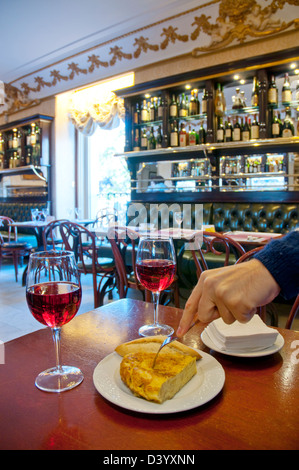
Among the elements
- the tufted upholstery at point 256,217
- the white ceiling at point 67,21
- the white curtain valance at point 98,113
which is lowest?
the tufted upholstery at point 256,217

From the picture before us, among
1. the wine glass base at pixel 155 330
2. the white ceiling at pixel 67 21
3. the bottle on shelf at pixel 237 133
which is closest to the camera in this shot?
the wine glass base at pixel 155 330

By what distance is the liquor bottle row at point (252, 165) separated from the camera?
458cm

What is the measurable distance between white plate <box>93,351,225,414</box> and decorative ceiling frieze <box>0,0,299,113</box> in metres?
5.00

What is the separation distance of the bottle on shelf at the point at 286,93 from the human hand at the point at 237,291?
14.9ft

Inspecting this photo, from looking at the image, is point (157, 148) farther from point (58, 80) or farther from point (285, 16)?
point (58, 80)

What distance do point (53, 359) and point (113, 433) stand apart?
0.26 m

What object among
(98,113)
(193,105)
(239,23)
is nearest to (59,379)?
(193,105)

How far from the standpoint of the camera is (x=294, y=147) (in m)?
4.48

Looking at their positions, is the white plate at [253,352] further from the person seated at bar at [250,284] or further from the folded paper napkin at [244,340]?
Result: the person seated at bar at [250,284]

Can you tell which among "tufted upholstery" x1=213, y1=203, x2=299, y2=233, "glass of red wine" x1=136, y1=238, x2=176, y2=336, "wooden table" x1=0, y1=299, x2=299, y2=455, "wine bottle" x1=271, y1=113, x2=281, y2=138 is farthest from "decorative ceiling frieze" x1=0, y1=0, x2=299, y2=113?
"wooden table" x1=0, y1=299, x2=299, y2=455

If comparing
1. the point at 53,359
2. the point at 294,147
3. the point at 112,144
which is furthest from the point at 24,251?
the point at 53,359

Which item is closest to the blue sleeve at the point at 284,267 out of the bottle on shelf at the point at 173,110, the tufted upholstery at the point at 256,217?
the tufted upholstery at the point at 256,217

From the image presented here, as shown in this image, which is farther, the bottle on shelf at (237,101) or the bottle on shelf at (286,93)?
the bottle on shelf at (237,101)

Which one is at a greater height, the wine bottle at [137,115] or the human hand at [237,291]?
the wine bottle at [137,115]
